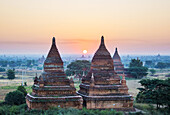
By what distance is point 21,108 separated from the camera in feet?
75.4

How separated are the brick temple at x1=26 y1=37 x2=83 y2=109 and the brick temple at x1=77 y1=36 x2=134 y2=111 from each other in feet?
5.17

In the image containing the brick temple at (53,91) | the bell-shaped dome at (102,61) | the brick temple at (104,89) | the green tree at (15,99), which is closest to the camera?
the brick temple at (53,91)

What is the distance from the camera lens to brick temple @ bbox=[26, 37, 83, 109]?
2139 cm

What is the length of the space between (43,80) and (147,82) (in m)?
11.4

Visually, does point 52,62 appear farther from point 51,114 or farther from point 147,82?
point 147,82

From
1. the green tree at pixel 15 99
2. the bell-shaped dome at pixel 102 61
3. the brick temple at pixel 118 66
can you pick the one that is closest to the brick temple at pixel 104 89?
the bell-shaped dome at pixel 102 61

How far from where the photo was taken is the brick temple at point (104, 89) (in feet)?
75.2

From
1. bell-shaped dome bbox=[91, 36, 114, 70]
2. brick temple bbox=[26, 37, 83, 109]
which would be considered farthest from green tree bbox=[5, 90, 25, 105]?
bell-shaped dome bbox=[91, 36, 114, 70]

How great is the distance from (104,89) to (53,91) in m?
4.86

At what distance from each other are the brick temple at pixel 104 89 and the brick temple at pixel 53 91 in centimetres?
158

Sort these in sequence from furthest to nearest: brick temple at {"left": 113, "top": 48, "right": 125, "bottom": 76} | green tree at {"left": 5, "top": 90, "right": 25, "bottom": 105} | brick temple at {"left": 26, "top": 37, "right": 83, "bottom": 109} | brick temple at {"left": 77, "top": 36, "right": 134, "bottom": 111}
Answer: brick temple at {"left": 113, "top": 48, "right": 125, "bottom": 76}
green tree at {"left": 5, "top": 90, "right": 25, "bottom": 105}
brick temple at {"left": 77, "top": 36, "right": 134, "bottom": 111}
brick temple at {"left": 26, "top": 37, "right": 83, "bottom": 109}

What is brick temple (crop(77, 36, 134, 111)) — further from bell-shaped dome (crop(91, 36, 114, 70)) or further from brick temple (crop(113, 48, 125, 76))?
brick temple (crop(113, 48, 125, 76))

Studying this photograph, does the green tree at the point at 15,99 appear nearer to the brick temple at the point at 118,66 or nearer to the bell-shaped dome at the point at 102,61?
the bell-shaped dome at the point at 102,61

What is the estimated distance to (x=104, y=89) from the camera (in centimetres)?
2338
